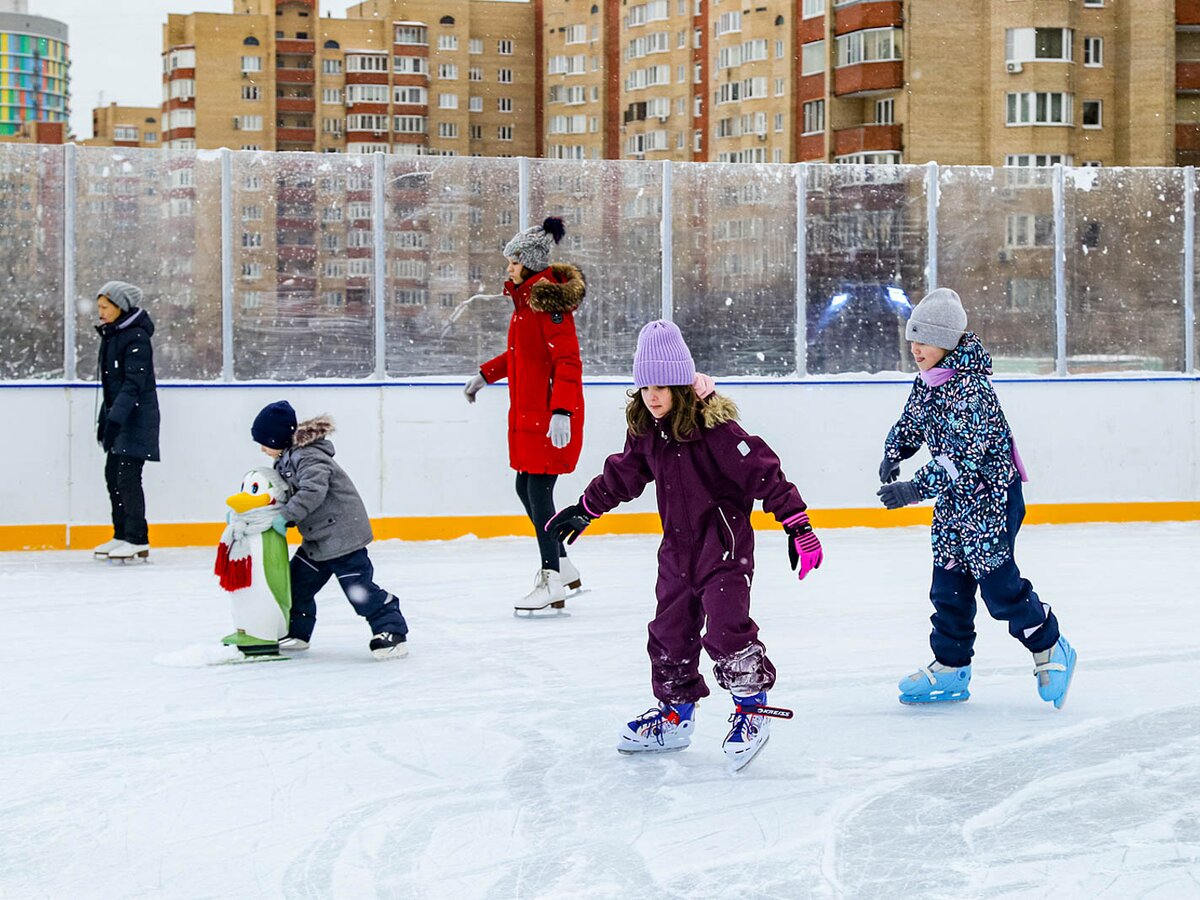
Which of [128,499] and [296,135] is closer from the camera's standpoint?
[128,499]

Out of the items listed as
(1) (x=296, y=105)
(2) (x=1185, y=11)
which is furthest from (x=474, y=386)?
(1) (x=296, y=105)

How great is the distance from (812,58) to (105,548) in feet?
145

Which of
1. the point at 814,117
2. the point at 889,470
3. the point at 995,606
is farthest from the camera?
the point at 814,117

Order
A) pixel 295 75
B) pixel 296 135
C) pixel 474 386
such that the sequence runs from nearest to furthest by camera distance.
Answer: pixel 474 386, pixel 295 75, pixel 296 135

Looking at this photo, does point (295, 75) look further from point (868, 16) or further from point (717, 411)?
point (717, 411)

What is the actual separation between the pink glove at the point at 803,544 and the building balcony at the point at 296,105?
3255 inches

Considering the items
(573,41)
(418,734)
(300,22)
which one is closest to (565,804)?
(418,734)

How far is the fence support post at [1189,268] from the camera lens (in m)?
10.5

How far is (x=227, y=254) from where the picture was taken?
9461mm

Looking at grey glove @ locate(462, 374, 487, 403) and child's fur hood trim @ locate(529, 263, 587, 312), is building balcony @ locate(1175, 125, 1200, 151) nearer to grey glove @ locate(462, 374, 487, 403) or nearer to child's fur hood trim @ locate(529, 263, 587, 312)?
→ grey glove @ locate(462, 374, 487, 403)

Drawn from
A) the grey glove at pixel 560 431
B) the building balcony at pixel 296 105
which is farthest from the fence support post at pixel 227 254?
the building balcony at pixel 296 105

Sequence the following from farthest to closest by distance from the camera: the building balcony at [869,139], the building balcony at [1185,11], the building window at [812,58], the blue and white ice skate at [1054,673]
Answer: the building window at [812,58]
the building balcony at [869,139]
the building balcony at [1185,11]
the blue and white ice skate at [1054,673]

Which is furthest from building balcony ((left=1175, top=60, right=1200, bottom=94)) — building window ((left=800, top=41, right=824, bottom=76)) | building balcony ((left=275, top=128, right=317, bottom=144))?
building balcony ((left=275, top=128, right=317, bottom=144))

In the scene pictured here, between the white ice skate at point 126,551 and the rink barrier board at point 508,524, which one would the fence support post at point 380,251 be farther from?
the white ice skate at point 126,551
